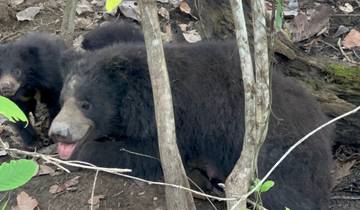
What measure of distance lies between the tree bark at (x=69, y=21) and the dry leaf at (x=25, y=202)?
1860 millimetres

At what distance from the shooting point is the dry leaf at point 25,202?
4918 mm

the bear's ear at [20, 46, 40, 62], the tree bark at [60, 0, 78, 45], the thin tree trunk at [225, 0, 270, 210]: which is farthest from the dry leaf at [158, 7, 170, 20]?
the thin tree trunk at [225, 0, 270, 210]

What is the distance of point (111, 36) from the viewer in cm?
596

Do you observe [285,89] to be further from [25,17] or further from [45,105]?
[25,17]

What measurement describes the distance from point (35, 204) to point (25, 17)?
3.11 meters

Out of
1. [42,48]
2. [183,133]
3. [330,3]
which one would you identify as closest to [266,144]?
[183,133]

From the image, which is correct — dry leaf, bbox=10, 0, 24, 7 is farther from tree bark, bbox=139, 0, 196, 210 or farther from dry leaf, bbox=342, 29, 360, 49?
tree bark, bbox=139, 0, 196, 210

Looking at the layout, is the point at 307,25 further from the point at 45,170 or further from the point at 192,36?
the point at 45,170

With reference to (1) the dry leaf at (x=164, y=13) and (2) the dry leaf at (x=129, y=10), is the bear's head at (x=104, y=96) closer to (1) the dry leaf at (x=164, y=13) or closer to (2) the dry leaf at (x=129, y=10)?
(1) the dry leaf at (x=164, y=13)

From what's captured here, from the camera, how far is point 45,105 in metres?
6.39

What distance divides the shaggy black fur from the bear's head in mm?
1273

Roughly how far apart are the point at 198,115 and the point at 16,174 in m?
2.86

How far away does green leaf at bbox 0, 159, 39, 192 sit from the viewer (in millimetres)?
1698

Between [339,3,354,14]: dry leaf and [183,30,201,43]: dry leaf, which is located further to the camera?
[339,3,354,14]: dry leaf
